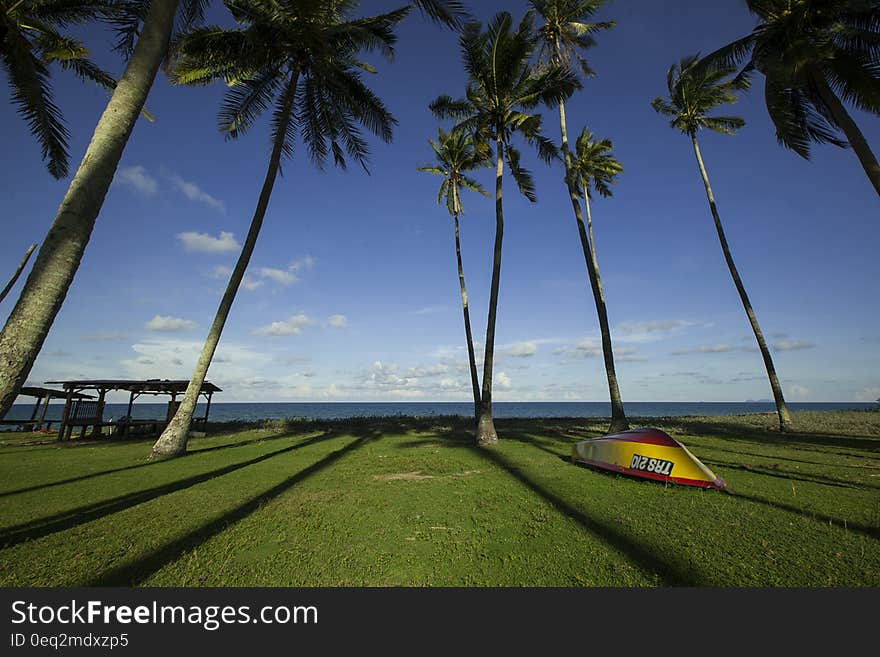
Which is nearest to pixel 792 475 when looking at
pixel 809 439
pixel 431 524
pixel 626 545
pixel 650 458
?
pixel 650 458

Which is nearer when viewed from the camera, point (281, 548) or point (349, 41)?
point (281, 548)

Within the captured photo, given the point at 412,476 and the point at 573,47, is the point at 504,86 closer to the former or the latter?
the point at 573,47

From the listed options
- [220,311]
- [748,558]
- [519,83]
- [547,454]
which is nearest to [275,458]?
[220,311]

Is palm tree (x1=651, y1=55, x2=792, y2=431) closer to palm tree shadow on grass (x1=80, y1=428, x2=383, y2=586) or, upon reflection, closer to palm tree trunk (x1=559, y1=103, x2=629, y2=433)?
palm tree trunk (x1=559, y1=103, x2=629, y2=433)

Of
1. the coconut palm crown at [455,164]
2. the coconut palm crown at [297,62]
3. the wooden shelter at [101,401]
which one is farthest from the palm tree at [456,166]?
the wooden shelter at [101,401]

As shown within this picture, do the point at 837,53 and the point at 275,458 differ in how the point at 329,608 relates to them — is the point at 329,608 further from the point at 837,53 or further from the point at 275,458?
the point at 837,53

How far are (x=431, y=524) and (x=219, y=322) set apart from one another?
10.1m

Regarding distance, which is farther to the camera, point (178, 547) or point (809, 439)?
point (809, 439)

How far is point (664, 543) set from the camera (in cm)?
462

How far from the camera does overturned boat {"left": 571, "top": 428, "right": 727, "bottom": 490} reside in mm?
7371

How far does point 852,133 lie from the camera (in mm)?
10891

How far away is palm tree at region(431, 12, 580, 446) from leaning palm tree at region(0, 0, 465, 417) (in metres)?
12.5

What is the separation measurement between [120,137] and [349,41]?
501 inches

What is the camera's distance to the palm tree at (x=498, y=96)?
14805 mm
